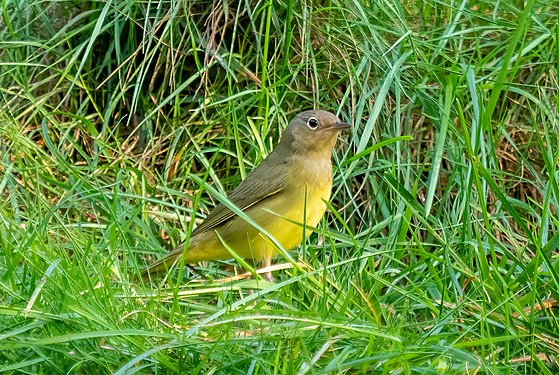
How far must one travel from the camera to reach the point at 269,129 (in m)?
6.21

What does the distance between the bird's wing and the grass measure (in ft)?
0.36

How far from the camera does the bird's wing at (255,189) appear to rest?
5578 millimetres

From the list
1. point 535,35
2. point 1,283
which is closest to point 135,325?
point 1,283

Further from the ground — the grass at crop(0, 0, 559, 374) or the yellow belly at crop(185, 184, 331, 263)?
the grass at crop(0, 0, 559, 374)

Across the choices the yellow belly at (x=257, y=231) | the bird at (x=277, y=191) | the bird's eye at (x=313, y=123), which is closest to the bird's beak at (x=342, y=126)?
the bird at (x=277, y=191)

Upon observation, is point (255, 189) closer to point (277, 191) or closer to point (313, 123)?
point (277, 191)

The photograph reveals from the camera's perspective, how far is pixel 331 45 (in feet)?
20.1

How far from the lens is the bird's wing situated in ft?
18.3

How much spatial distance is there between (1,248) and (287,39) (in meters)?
2.03

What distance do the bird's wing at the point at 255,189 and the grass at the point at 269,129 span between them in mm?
110

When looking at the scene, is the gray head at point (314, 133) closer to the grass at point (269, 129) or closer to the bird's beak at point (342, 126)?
the bird's beak at point (342, 126)

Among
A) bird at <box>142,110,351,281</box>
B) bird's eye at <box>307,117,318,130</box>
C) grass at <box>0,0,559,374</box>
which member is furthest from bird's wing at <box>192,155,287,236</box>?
bird's eye at <box>307,117,318,130</box>

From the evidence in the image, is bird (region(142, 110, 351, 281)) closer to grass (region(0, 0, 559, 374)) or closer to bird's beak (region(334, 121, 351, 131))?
bird's beak (region(334, 121, 351, 131))

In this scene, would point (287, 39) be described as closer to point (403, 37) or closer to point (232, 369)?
point (403, 37)
